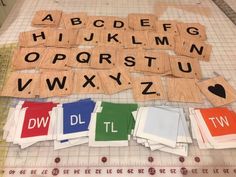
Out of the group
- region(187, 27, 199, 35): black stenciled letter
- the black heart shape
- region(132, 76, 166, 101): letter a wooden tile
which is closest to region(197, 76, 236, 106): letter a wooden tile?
the black heart shape

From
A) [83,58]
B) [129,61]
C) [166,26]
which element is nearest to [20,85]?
[83,58]

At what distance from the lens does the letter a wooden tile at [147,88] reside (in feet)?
2.64

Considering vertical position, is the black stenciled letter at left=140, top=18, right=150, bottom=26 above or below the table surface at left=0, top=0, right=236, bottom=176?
above

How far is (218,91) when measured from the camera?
826 mm

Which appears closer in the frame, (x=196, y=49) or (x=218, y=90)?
(x=218, y=90)

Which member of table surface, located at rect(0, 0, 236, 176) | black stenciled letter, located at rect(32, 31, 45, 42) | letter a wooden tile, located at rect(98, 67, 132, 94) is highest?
black stenciled letter, located at rect(32, 31, 45, 42)

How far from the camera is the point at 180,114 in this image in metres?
0.75

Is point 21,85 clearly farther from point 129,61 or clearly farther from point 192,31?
point 192,31

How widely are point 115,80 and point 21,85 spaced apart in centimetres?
27

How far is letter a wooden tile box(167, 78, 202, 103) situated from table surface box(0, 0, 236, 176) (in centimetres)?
2

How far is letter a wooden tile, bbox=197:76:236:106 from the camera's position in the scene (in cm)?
80

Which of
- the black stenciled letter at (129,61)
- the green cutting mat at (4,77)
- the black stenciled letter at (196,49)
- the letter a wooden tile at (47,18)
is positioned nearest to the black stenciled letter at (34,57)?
the green cutting mat at (4,77)

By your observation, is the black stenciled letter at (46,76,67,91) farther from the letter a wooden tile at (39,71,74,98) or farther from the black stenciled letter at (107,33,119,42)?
the black stenciled letter at (107,33,119,42)

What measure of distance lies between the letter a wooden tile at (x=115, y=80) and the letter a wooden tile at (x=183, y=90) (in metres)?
0.12
